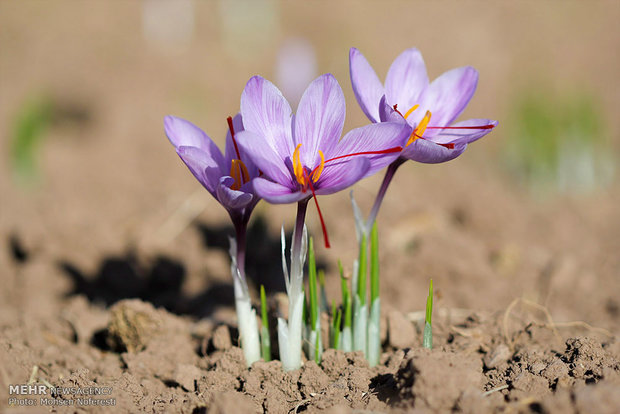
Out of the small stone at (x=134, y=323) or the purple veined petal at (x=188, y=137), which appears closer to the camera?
the purple veined petal at (x=188, y=137)

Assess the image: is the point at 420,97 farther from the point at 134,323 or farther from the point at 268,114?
the point at 134,323

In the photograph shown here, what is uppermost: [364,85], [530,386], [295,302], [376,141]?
[364,85]

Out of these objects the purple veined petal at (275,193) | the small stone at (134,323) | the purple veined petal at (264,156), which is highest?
the purple veined petal at (264,156)

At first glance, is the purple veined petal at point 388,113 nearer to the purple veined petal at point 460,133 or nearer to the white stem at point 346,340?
the purple veined petal at point 460,133

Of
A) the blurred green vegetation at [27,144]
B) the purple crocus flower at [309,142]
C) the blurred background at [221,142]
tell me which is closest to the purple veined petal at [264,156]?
the purple crocus flower at [309,142]

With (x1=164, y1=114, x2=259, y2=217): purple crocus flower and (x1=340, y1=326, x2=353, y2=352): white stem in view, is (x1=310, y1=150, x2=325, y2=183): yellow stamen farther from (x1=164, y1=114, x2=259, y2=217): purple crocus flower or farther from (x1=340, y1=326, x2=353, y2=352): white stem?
(x1=340, y1=326, x2=353, y2=352): white stem

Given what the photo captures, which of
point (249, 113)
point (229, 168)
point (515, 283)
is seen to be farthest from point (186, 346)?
point (515, 283)

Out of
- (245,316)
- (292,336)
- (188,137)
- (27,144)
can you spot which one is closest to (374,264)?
(292,336)
